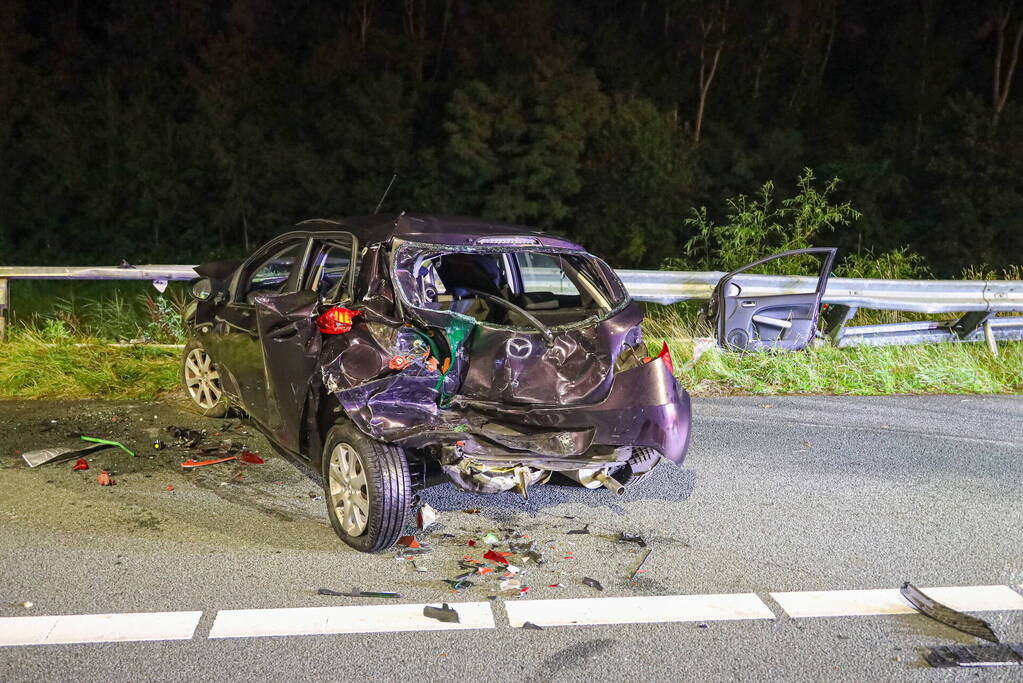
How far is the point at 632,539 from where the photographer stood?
5.14 m

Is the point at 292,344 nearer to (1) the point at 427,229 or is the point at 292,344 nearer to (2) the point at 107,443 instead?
(1) the point at 427,229

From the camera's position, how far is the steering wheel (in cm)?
520

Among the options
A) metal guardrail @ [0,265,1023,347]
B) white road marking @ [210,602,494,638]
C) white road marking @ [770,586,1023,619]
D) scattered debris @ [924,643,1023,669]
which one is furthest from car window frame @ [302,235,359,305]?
metal guardrail @ [0,265,1023,347]

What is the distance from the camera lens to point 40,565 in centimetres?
467

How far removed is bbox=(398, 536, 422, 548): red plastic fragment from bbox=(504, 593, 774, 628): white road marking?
81 centimetres

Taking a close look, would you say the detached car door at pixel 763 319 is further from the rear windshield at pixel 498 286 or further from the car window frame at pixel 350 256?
the car window frame at pixel 350 256

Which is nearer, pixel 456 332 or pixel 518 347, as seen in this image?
pixel 456 332

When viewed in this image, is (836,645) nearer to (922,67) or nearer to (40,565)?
(40,565)

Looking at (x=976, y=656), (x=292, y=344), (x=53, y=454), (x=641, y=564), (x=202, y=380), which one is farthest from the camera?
(x=202, y=380)

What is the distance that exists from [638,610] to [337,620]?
4.18 feet

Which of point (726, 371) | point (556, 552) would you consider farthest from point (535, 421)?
point (726, 371)

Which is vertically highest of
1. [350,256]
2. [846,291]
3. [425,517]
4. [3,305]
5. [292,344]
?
[350,256]

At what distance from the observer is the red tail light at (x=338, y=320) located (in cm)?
504

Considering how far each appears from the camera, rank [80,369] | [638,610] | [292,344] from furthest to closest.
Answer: [80,369]
[292,344]
[638,610]
